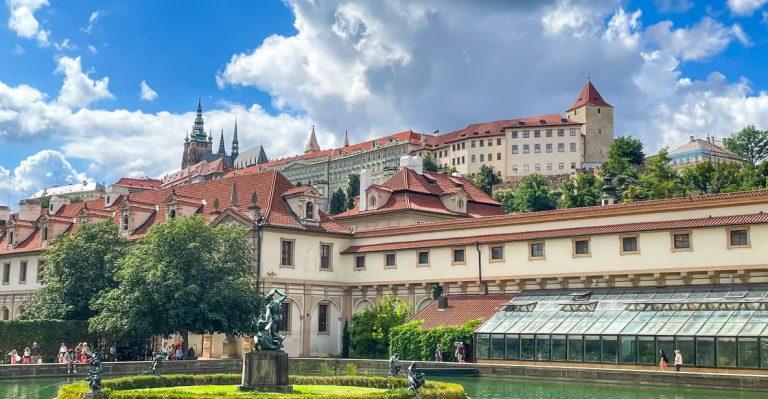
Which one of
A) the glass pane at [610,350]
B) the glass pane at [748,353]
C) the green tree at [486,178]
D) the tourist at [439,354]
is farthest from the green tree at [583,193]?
the glass pane at [748,353]

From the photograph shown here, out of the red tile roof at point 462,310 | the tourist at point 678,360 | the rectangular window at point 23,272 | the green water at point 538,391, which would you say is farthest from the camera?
the rectangular window at point 23,272

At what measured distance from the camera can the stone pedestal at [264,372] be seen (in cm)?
2762

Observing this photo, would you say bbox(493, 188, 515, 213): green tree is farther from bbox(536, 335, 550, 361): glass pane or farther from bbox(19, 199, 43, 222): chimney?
bbox(536, 335, 550, 361): glass pane

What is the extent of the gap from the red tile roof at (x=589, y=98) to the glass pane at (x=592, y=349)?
138m

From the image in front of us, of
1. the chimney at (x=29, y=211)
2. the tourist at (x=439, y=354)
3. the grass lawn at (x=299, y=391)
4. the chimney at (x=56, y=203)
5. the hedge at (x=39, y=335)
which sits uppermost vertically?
the chimney at (x=56, y=203)

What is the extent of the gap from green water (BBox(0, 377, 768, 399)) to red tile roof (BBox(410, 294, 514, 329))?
353 inches

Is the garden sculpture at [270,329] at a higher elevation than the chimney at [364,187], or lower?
lower

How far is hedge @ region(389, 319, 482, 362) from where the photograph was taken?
156ft

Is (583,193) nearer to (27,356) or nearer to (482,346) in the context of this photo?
(482,346)

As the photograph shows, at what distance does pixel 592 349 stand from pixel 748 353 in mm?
7178

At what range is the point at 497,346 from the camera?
45.3 m

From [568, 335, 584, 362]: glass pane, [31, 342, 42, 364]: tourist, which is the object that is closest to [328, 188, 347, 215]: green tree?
[31, 342, 42, 364]: tourist

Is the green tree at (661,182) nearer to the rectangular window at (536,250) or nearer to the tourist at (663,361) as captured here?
the rectangular window at (536,250)

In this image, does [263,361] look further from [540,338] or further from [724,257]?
[724,257]
